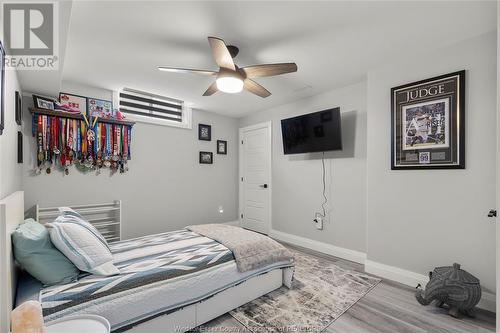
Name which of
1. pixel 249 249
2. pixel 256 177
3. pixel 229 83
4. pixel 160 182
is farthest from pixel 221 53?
pixel 256 177

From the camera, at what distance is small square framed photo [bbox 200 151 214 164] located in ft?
14.6

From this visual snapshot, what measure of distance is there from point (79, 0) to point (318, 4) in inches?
69.0

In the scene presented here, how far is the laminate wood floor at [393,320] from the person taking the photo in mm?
1840

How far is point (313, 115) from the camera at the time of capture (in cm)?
351

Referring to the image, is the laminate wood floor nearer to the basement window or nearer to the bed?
the bed

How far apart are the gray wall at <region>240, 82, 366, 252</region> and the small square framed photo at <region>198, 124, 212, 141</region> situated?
49.9 inches

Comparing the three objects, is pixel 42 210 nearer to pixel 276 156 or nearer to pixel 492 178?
pixel 276 156

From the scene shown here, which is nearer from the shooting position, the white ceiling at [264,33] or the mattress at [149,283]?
the mattress at [149,283]

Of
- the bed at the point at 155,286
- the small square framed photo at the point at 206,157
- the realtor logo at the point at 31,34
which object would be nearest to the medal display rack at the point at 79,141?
the realtor logo at the point at 31,34

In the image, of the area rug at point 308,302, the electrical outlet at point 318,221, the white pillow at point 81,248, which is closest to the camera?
the white pillow at point 81,248

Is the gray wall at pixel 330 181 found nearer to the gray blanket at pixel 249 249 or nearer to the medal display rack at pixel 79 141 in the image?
Result: the gray blanket at pixel 249 249

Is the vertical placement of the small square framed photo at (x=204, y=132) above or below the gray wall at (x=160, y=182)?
above

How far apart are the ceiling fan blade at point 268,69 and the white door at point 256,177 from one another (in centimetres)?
217

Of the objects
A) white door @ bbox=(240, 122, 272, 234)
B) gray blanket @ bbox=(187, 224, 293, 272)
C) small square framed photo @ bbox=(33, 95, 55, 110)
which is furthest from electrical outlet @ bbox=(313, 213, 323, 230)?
A: small square framed photo @ bbox=(33, 95, 55, 110)
